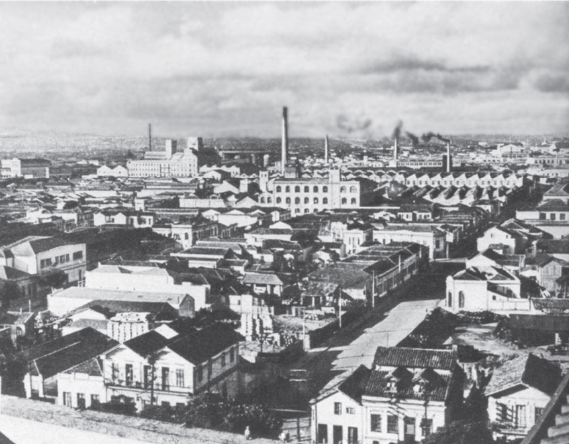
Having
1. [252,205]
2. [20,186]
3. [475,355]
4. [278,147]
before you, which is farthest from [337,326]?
[278,147]

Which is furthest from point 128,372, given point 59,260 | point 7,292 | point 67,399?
point 59,260

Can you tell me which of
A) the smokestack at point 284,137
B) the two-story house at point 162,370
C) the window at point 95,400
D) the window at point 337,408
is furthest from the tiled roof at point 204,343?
the smokestack at point 284,137

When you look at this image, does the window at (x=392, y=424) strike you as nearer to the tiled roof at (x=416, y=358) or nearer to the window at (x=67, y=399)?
the tiled roof at (x=416, y=358)

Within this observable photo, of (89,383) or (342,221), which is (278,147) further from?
(89,383)

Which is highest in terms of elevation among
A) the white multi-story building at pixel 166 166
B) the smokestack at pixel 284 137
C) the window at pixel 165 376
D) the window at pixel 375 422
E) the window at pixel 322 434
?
the smokestack at pixel 284 137

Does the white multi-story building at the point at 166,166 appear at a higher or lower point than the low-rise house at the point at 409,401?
higher

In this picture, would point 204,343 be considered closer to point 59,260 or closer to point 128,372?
point 128,372
